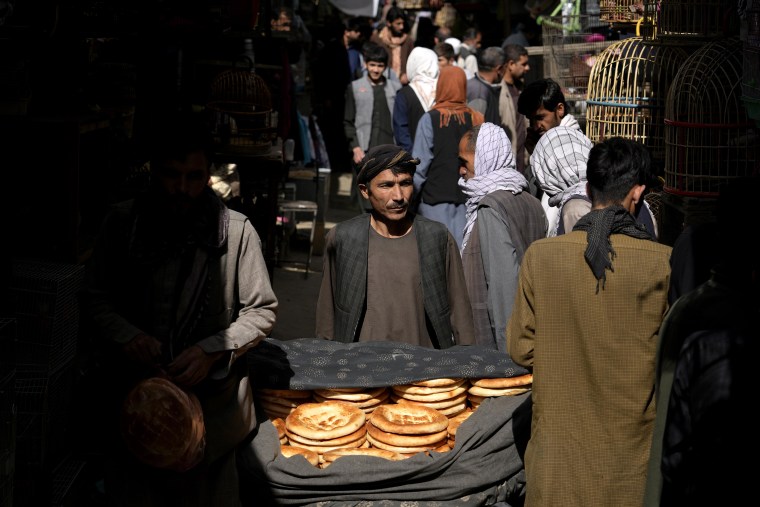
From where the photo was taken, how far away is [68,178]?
17.1 feet

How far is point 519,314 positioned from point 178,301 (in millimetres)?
1205

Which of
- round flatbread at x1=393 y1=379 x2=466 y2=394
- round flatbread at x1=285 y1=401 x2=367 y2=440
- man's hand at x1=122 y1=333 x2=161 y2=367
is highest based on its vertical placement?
man's hand at x1=122 y1=333 x2=161 y2=367

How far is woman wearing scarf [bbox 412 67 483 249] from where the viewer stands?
812 cm

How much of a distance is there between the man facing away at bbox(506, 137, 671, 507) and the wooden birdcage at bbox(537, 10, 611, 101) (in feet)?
19.6

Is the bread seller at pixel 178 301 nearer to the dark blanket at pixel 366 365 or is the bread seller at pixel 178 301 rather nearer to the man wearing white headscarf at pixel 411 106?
the dark blanket at pixel 366 365

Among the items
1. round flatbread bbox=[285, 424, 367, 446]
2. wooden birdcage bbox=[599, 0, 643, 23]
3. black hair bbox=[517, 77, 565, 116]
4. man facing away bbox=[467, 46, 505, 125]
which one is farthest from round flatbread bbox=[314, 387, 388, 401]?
man facing away bbox=[467, 46, 505, 125]

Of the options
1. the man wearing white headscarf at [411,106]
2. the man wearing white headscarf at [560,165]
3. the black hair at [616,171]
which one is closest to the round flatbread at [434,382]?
the black hair at [616,171]

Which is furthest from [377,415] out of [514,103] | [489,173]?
[514,103]

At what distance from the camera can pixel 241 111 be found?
26.5 ft

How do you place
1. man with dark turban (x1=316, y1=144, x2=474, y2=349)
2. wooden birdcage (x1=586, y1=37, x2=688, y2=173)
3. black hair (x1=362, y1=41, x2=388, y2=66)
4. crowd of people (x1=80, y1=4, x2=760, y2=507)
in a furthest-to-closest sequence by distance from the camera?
black hair (x1=362, y1=41, x2=388, y2=66)
wooden birdcage (x1=586, y1=37, x2=688, y2=173)
man with dark turban (x1=316, y1=144, x2=474, y2=349)
crowd of people (x1=80, y1=4, x2=760, y2=507)

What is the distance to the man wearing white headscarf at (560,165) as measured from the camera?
5.21m

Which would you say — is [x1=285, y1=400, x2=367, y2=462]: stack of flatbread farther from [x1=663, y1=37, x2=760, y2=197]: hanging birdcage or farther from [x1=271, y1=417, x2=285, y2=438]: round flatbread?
[x1=663, y1=37, x2=760, y2=197]: hanging birdcage

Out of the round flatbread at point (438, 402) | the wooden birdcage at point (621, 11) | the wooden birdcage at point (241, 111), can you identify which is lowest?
the round flatbread at point (438, 402)

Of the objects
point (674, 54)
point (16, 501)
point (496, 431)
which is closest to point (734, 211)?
point (496, 431)
